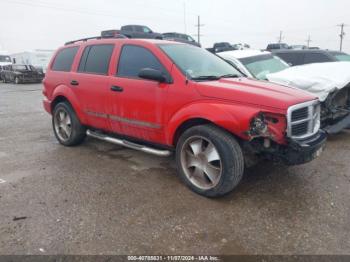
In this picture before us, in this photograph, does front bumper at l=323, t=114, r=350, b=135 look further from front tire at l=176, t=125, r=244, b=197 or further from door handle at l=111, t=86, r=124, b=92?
door handle at l=111, t=86, r=124, b=92

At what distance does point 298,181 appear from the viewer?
4051 millimetres

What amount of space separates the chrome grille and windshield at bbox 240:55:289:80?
306 centimetres

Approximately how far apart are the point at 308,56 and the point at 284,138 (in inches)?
253

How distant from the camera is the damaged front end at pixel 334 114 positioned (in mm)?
5141

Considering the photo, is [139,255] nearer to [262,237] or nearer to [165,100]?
[262,237]

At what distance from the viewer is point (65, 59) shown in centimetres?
552

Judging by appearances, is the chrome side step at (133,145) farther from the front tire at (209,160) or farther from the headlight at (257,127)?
the headlight at (257,127)

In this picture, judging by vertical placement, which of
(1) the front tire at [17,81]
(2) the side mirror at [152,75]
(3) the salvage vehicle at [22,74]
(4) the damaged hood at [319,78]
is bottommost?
(1) the front tire at [17,81]

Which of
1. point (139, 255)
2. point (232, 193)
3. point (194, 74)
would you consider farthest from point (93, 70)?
point (139, 255)

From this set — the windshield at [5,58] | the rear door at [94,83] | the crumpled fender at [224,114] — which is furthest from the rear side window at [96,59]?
the windshield at [5,58]

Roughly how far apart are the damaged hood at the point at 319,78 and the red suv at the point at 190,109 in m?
1.41

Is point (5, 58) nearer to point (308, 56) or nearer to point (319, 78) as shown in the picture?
point (308, 56)

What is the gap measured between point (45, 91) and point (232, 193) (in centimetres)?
415

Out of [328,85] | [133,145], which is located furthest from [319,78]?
[133,145]
